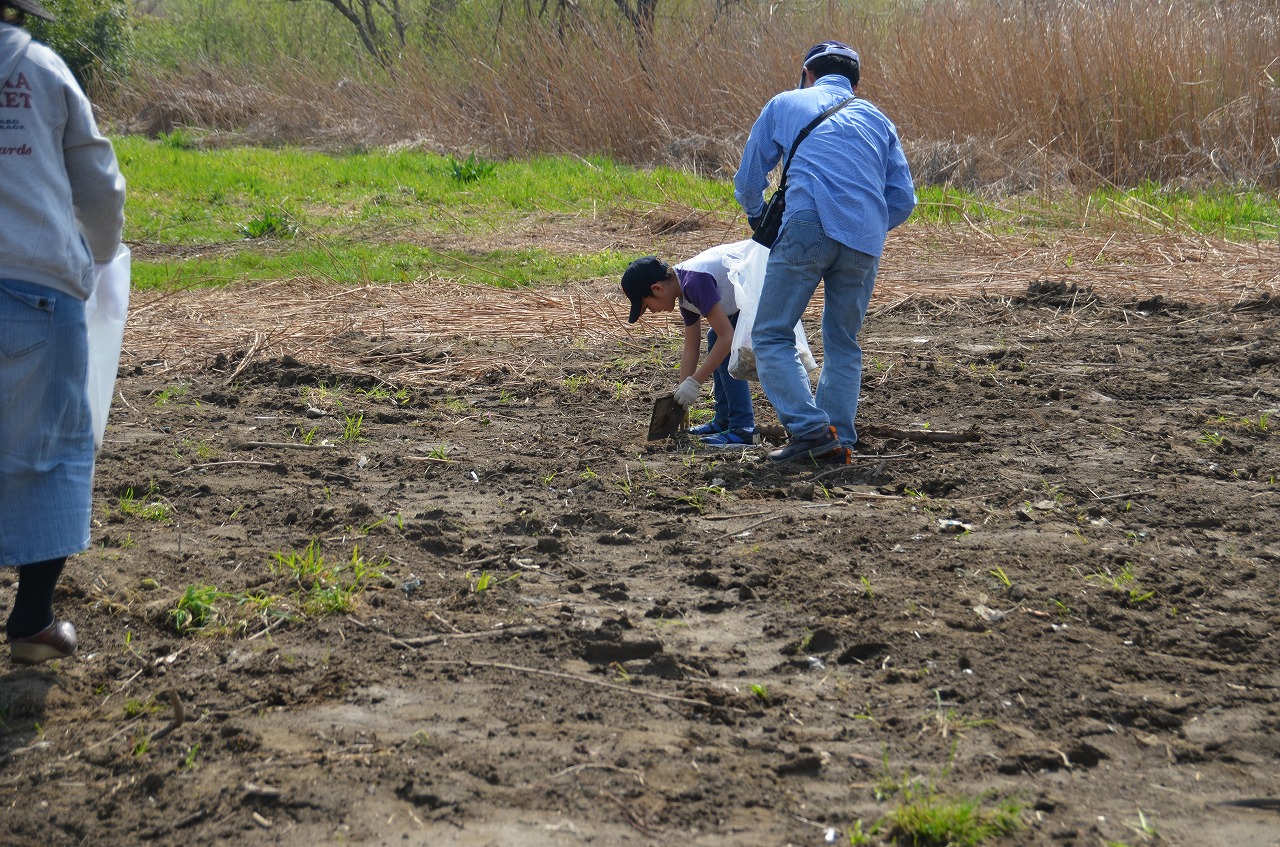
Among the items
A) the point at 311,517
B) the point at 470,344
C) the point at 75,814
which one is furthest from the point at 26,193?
the point at 470,344

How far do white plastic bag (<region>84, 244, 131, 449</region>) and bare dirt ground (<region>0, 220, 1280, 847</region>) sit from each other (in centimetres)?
64

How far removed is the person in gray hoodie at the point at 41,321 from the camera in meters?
2.62

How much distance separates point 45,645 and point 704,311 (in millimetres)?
2917

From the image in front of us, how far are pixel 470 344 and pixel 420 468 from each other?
2311mm

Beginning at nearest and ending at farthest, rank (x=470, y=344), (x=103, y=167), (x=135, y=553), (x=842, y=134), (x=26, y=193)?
(x=26, y=193), (x=103, y=167), (x=135, y=553), (x=842, y=134), (x=470, y=344)

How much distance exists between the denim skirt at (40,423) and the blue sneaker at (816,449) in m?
2.69

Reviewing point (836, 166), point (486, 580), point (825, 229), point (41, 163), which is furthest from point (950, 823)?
point (836, 166)

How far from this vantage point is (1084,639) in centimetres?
306

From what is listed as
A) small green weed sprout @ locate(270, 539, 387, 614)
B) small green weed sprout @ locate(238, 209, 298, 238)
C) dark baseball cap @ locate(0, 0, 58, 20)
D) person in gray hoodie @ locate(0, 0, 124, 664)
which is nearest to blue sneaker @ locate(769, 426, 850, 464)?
small green weed sprout @ locate(270, 539, 387, 614)

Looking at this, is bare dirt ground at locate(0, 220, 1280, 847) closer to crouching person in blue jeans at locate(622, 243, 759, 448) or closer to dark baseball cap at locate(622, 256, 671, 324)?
crouching person in blue jeans at locate(622, 243, 759, 448)

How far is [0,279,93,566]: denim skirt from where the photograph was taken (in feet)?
8.66

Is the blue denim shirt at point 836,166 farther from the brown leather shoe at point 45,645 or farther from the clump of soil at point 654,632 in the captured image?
the brown leather shoe at point 45,645

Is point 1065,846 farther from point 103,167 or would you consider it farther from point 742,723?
point 103,167

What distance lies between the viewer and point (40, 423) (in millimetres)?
2686
